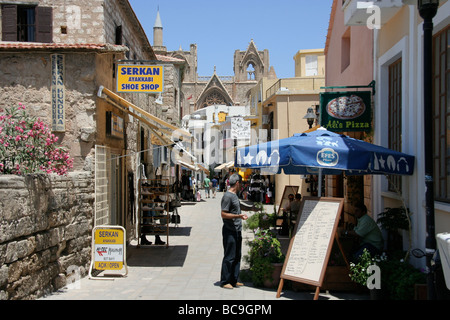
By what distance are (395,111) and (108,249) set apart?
581 centimetres

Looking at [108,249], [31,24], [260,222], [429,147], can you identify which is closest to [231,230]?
[108,249]

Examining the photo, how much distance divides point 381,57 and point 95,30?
6396mm

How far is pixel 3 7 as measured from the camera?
35.7 ft

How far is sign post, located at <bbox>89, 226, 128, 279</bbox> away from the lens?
8.38 m

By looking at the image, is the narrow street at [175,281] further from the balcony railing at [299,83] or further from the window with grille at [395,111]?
the balcony railing at [299,83]

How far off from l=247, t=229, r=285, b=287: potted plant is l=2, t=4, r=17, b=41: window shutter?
7372 mm

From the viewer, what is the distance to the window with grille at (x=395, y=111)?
819 cm

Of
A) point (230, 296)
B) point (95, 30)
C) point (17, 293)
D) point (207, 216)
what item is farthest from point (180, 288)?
point (207, 216)

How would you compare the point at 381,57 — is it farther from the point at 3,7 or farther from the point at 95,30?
the point at 3,7

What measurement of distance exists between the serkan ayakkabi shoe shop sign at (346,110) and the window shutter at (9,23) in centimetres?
715

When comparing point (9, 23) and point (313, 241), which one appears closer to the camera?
point (313, 241)

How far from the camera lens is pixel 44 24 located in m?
10.7

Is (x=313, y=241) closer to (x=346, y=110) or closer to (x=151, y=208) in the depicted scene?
(x=346, y=110)

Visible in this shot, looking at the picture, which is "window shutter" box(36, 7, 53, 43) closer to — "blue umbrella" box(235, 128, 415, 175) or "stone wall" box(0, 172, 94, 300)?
"stone wall" box(0, 172, 94, 300)
